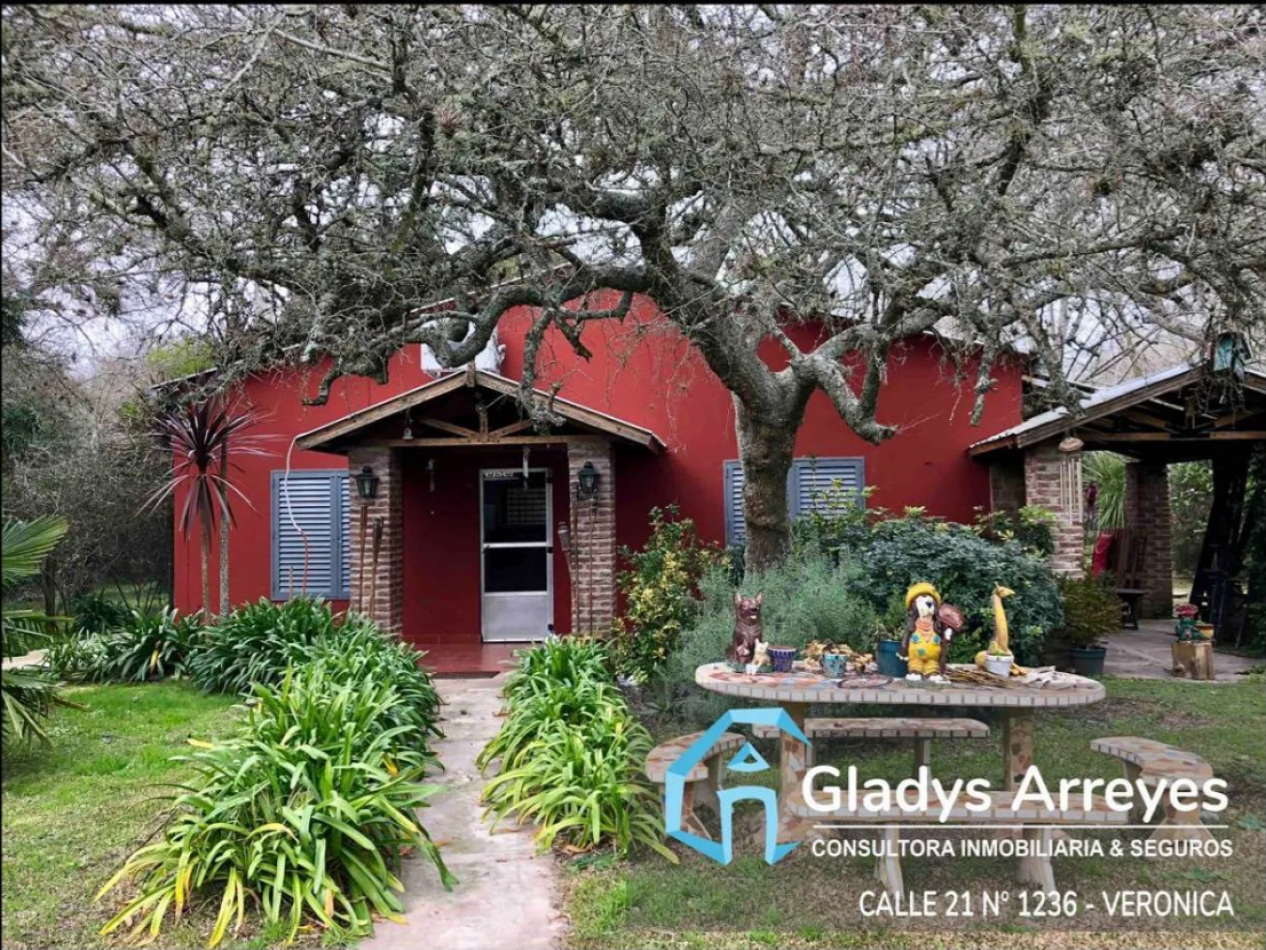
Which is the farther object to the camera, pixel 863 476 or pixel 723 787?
pixel 863 476

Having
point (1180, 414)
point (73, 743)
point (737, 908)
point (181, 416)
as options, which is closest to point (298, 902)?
point (737, 908)

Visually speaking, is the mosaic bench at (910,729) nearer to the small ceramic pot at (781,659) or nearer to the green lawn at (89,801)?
the small ceramic pot at (781,659)

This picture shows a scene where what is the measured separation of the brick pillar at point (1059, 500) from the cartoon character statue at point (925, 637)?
525 cm

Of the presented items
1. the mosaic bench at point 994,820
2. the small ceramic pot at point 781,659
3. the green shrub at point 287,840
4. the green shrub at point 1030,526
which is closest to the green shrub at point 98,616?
the green shrub at point 287,840

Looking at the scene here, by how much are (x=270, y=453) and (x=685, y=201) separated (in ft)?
22.9

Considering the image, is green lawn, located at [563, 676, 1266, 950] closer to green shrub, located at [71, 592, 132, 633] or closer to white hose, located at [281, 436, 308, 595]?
white hose, located at [281, 436, 308, 595]

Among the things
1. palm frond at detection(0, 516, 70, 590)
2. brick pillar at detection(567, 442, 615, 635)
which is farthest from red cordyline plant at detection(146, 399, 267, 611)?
brick pillar at detection(567, 442, 615, 635)

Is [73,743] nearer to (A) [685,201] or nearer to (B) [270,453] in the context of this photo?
(B) [270,453]

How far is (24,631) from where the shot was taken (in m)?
6.50

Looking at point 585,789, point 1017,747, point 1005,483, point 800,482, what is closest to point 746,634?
point 585,789

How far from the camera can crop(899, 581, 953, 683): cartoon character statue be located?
4.55 metres

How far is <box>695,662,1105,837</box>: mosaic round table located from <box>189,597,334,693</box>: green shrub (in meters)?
5.01

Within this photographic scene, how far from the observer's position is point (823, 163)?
6242mm

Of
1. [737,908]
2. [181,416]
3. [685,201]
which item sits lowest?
[737,908]
